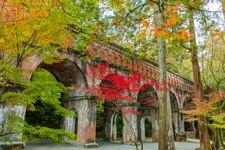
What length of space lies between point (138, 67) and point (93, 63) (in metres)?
5.59

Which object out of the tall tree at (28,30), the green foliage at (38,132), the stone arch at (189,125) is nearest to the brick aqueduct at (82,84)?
the green foliage at (38,132)

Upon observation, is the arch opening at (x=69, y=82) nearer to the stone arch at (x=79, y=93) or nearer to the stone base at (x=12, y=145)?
the stone arch at (x=79, y=93)

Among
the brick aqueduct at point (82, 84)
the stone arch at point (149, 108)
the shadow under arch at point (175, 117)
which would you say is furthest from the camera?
the shadow under arch at point (175, 117)

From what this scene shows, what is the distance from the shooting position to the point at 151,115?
21.4 m

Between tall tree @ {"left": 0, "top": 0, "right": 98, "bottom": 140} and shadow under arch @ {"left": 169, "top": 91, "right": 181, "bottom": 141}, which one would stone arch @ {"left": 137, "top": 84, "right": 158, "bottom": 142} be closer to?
shadow under arch @ {"left": 169, "top": 91, "right": 181, "bottom": 141}

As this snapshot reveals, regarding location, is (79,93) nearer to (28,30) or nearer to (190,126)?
(28,30)

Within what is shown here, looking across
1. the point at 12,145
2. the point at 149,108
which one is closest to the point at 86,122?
the point at 12,145

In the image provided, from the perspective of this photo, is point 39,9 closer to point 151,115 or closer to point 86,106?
point 86,106

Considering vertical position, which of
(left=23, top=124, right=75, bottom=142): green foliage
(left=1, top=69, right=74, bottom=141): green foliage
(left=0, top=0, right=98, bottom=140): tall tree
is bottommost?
(left=23, top=124, right=75, bottom=142): green foliage

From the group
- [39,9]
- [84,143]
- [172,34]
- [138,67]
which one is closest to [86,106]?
[84,143]

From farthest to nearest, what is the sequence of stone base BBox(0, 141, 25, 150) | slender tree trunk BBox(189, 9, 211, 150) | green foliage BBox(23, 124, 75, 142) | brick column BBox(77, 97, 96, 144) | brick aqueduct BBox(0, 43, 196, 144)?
brick column BBox(77, 97, 96, 144) → brick aqueduct BBox(0, 43, 196, 144) → slender tree trunk BBox(189, 9, 211, 150) → stone base BBox(0, 141, 25, 150) → green foliage BBox(23, 124, 75, 142)

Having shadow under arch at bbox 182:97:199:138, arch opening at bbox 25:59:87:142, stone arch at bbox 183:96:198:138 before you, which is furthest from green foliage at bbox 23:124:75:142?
shadow under arch at bbox 182:97:199:138

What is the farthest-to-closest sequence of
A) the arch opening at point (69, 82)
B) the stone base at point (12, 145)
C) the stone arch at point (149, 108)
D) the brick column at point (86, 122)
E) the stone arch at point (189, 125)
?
the stone arch at point (189, 125) → the stone arch at point (149, 108) → the arch opening at point (69, 82) → the brick column at point (86, 122) → the stone base at point (12, 145)

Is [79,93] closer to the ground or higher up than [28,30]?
closer to the ground
